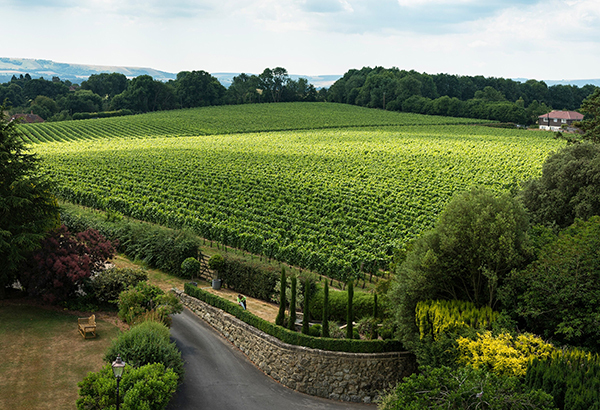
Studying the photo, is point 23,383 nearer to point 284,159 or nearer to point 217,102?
point 284,159

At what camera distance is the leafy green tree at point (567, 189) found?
2497 cm

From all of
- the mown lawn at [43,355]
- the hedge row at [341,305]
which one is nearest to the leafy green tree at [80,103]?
the mown lawn at [43,355]

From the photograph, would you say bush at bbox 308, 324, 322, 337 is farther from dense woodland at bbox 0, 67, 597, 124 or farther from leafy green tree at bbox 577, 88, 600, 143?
dense woodland at bbox 0, 67, 597, 124

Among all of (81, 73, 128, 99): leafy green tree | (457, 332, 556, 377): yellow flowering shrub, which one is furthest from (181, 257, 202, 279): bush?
(81, 73, 128, 99): leafy green tree

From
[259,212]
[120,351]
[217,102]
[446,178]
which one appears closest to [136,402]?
[120,351]

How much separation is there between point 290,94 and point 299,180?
374 ft

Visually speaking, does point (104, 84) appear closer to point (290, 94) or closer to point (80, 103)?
point (80, 103)

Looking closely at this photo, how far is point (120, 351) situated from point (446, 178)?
41751mm

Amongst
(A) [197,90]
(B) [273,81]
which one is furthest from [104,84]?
(B) [273,81]

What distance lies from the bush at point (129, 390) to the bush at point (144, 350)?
1331 mm

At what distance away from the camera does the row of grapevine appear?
33094 millimetres

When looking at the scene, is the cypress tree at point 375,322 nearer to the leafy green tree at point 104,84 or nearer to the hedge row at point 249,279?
the hedge row at point 249,279

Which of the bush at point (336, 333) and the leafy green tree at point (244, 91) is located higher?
the leafy green tree at point (244, 91)

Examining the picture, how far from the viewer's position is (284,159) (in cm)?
6431
